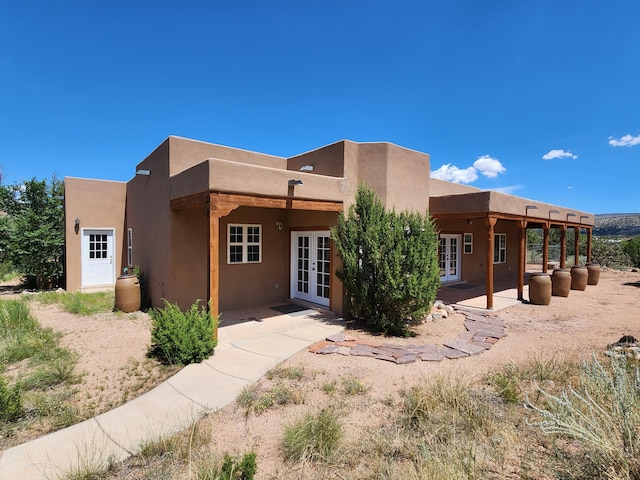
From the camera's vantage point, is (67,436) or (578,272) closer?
(67,436)

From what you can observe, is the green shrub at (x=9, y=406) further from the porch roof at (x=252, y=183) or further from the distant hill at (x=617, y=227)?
the distant hill at (x=617, y=227)

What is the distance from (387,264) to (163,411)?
4.89m

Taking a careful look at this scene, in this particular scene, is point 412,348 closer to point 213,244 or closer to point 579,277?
point 213,244

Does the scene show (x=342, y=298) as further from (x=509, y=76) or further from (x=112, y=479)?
(x=509, y=76)

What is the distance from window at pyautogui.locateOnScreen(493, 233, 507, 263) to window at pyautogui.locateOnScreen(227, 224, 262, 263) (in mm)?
12618

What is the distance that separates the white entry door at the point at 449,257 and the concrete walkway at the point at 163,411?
832 centimetres

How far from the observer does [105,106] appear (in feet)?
46.4

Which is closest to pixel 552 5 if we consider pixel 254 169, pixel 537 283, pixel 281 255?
pixel 537 283

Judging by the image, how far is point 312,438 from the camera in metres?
3.22

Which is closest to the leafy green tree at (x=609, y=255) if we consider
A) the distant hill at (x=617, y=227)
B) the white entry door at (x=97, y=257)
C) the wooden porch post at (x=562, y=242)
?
the wooden porch post at (x=562, y=242)

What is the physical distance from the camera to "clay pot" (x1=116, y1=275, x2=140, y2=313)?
964cm

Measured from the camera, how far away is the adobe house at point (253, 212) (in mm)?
6961

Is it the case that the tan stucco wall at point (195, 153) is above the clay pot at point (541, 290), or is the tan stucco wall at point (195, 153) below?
above

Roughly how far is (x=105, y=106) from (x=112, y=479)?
1586 cm
